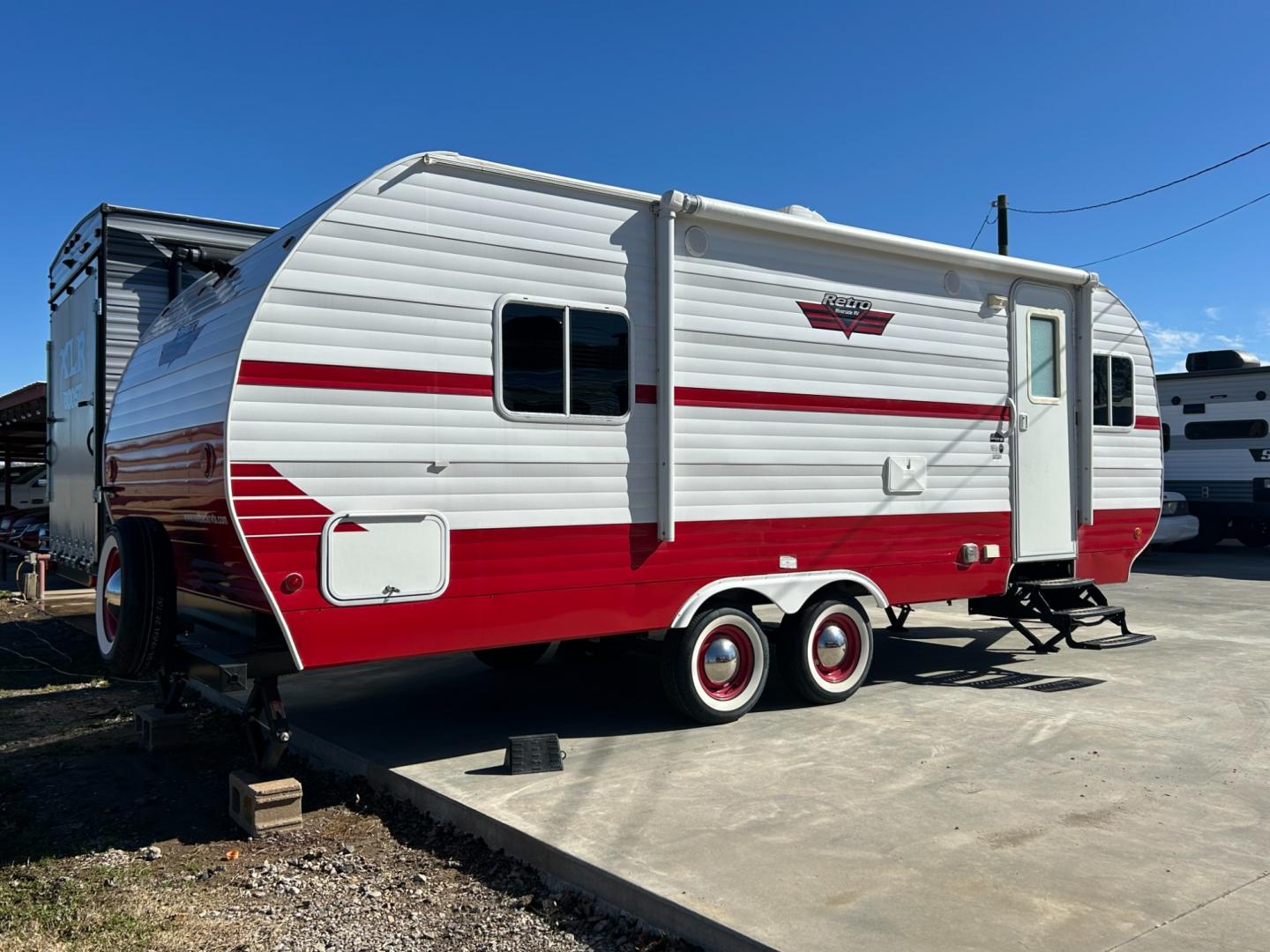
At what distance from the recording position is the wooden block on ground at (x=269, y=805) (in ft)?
17.0

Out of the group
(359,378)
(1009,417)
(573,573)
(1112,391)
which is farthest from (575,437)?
(1112,391)

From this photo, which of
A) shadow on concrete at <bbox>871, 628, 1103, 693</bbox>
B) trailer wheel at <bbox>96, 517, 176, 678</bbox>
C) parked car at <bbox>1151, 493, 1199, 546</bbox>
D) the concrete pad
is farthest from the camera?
parked car at <bbox>1151, 493, 1199, 546</bbox>

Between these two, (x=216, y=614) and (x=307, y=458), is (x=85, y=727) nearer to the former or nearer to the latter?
(x=216, y=614)

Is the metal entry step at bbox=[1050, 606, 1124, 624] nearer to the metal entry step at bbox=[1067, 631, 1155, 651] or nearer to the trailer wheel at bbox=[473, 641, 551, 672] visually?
the metal entry step at bbox=[1067, 631, 1155, 651]

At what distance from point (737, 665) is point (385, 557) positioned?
2629 millimetres

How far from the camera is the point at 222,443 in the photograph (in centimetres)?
508

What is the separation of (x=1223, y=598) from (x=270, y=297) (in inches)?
509

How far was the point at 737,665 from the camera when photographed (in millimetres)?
6949

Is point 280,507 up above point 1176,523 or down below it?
above

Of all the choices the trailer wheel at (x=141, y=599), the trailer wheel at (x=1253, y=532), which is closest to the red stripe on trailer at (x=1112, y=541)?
the trailer wheel at (x=141, y=599)

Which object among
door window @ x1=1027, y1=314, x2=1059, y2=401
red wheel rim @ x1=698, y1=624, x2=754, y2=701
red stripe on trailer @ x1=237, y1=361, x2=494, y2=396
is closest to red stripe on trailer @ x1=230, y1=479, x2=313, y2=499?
red stripe on trailer @ x1=237, y1=361, x2=494, y2=396

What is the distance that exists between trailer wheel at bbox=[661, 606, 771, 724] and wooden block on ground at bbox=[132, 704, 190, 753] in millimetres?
3155

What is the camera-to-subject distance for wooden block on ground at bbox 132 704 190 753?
668cm

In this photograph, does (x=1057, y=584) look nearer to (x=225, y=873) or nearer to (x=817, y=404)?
(x=817, y=404)
